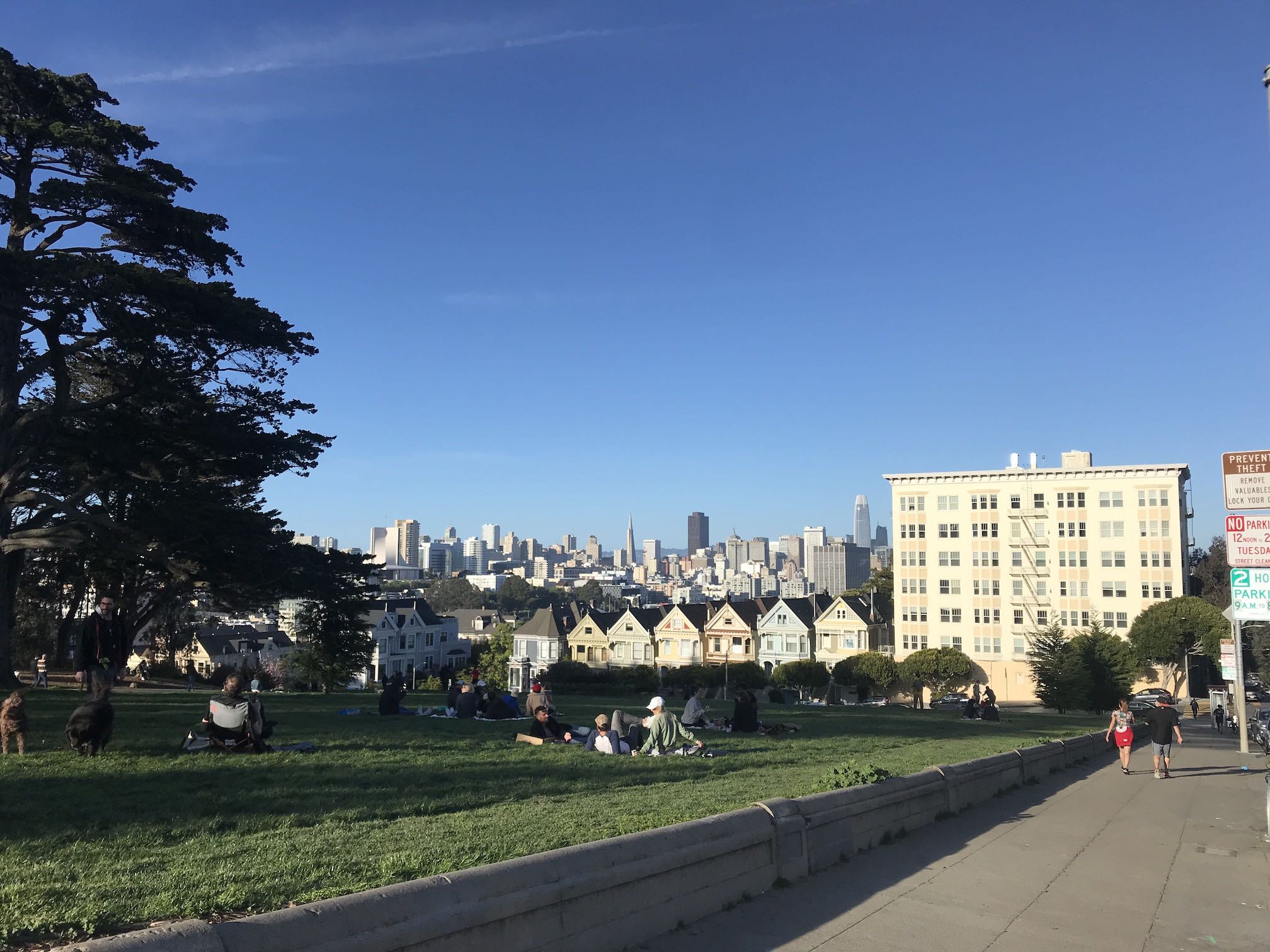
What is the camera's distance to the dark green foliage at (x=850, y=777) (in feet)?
31.3

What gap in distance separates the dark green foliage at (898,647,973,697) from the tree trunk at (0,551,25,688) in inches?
2498

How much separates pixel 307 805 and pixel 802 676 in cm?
6603

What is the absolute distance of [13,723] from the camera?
1112cm

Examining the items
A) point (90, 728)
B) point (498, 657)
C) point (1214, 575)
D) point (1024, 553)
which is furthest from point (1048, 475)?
point (90, 728)

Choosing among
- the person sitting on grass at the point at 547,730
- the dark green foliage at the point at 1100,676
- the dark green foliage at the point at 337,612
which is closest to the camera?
the person sitting on grass at the point at 547,730

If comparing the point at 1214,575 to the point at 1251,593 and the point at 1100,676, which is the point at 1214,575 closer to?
the point at 1100,676

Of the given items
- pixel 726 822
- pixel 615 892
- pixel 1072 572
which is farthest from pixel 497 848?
pixel 1072 572

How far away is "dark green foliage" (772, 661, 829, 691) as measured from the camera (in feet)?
234

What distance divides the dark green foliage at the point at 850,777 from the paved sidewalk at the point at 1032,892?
27.0 inches

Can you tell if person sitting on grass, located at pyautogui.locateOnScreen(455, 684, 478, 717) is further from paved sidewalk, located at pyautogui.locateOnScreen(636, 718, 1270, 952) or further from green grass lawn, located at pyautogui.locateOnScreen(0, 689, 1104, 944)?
→ paved sidewalk, located at pyautogui.locateOnScreen(636, 718, 1270, 952)

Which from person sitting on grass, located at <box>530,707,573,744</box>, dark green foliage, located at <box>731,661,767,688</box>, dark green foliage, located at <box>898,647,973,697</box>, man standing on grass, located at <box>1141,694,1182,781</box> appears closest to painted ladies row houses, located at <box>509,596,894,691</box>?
dark green foliage, located at <box>898,647,973,697</box>

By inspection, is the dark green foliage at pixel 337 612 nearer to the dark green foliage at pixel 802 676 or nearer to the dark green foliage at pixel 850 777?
the dark green foliage at pixel 850 777

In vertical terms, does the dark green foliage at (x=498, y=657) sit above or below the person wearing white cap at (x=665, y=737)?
below

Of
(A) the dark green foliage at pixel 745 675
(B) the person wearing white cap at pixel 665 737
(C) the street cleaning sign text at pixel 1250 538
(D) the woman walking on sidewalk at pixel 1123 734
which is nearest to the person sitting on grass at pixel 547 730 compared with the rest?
(B) the person wearing white cap at pixel 665 737
